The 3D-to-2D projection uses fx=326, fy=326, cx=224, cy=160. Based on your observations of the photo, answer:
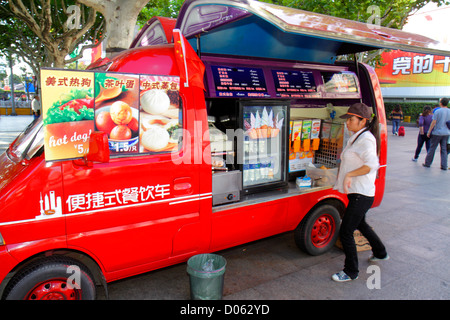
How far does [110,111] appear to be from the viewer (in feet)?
8.71

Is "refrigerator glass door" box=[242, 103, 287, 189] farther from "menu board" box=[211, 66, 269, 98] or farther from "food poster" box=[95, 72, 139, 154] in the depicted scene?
"food poster" box=[95, 72, 139, 154]

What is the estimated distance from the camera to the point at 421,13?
2236 cm

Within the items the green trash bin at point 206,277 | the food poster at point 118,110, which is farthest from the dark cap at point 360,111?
the food poster at point 118,110

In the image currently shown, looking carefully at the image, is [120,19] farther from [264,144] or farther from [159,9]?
[159,9]

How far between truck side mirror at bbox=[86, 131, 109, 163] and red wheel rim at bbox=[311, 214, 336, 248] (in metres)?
2.81

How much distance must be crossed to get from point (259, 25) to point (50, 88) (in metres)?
2.36

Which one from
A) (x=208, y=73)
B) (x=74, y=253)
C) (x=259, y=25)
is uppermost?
(x=259, y=25)

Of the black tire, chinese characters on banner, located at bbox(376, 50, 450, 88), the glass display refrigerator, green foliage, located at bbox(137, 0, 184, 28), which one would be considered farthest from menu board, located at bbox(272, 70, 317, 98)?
chinese characters on banner, located at bbox(376, 50, 450, 88)

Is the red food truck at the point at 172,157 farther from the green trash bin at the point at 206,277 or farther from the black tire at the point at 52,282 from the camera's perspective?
the green trash bin at the point at 206,277

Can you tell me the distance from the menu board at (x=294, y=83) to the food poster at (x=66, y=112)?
86.6 inches

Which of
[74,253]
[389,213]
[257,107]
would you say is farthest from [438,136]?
[74,253]

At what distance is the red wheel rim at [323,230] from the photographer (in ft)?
13.9

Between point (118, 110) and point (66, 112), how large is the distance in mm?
393

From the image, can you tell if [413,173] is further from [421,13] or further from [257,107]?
[421,13]
